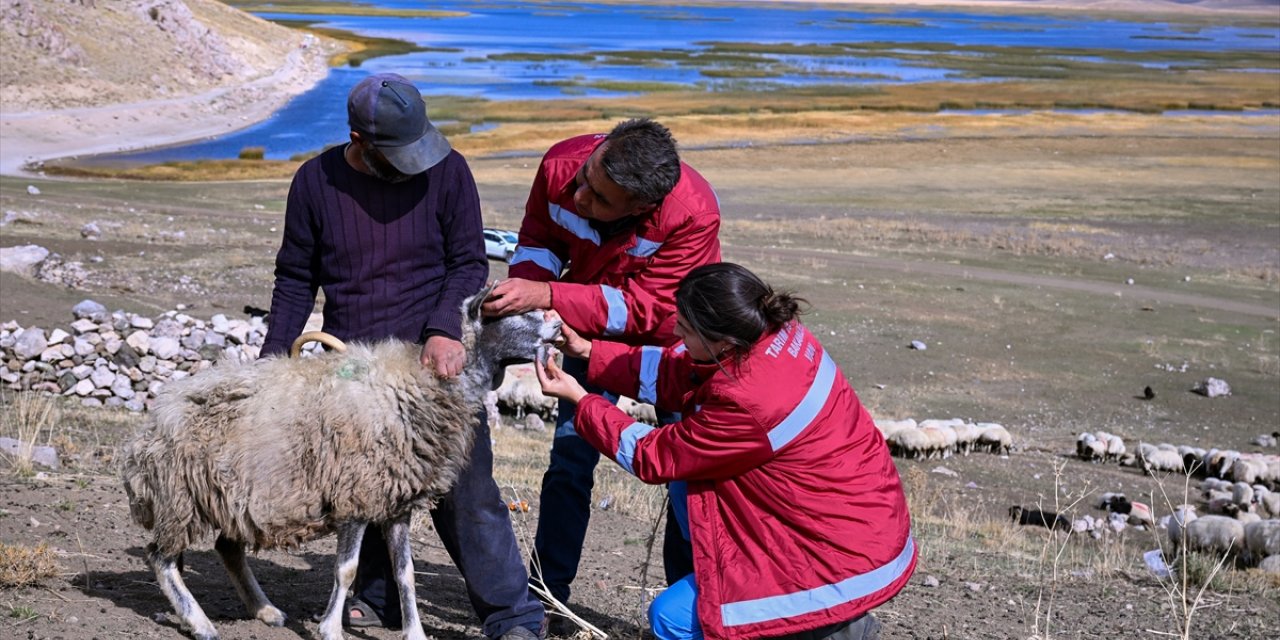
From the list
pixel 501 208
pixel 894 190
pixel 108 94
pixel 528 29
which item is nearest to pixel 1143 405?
pixel 501 208

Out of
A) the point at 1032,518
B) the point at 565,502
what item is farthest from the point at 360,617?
the point at 1032,518

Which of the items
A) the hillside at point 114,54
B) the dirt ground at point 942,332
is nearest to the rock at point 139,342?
the dirt ground at point 942,332

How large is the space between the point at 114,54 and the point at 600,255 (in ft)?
197

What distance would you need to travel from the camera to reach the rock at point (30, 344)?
Result: 12.6m

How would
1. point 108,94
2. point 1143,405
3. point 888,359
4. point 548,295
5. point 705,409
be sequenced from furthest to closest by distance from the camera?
1. point 108,94
2. point 888,359
3. point 1143,405
4. point 548,295
5. point 705,409

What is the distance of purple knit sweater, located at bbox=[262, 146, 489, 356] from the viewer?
5.13m

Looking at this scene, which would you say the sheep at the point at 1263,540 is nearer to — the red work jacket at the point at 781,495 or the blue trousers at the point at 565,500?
the blue trousers at the point at 565,500

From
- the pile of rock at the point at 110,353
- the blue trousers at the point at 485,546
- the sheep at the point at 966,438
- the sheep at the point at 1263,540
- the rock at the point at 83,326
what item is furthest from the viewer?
the sheep at the point at 966,438

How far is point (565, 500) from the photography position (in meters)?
5.70

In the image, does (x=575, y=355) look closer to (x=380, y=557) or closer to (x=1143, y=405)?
(x=380, y=557)

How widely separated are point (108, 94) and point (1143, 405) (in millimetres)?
49115

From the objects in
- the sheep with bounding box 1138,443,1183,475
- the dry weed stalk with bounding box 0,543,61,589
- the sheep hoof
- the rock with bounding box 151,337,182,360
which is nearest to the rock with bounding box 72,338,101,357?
the rock with bounding box 151,337,182,360

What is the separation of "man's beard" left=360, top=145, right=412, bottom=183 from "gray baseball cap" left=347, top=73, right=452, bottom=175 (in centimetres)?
8

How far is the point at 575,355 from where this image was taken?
16.6ft
